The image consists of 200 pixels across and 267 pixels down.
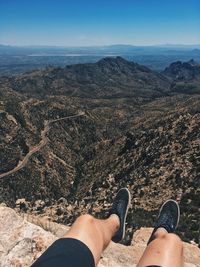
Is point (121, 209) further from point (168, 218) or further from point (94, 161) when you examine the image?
point (94, 161)

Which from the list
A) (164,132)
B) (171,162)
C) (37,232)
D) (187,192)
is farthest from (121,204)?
(164,132)

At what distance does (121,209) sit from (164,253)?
3254mm

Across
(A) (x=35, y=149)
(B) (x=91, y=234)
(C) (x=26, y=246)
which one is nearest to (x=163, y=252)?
(B) (x=91, y=234)

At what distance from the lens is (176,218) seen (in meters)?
7.88

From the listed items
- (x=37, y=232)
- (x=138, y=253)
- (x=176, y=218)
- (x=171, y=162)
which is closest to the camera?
(x=37, y=232)

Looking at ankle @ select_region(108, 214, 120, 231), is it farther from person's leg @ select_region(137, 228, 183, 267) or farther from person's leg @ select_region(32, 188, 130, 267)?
person's leg @ select_region(137, 228, 183, 267)

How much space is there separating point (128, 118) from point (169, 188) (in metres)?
97.4

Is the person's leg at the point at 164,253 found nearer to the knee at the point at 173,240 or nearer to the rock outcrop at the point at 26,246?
the knee at the point at 173,240

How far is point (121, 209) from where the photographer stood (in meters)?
8.42

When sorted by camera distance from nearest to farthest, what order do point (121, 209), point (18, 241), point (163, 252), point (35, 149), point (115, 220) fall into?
point (163, 252)
point (18, 241)
point (115, 220)
point (121, 209)
point (35, 149)

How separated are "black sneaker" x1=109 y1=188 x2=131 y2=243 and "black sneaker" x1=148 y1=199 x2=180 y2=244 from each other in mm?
709

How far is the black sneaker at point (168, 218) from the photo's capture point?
7.26 metres

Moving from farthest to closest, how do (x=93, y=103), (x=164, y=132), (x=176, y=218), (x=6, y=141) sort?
(x=93, y=103) → (x=6, y=141) → (x=164, y=132) → (x=176, y=218)

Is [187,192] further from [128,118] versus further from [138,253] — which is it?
[128,118]
